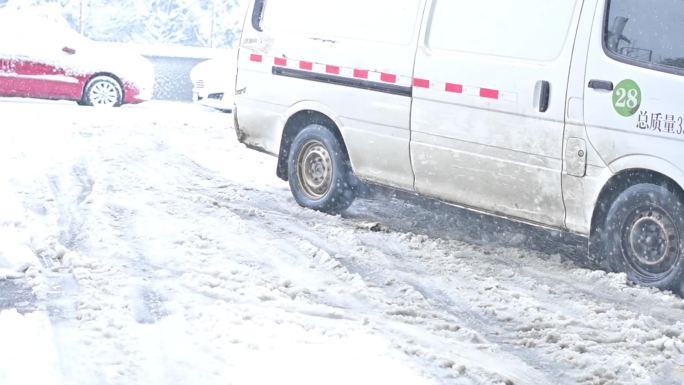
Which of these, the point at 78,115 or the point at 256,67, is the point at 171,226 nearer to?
the point at 256,67

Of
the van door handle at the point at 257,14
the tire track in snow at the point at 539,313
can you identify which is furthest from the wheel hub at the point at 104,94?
the tire track in snow at the point at 539,313

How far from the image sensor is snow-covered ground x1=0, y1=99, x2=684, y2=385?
4.50 metres

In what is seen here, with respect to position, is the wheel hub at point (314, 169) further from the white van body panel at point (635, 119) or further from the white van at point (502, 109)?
the white van body panel at point (635, 119)

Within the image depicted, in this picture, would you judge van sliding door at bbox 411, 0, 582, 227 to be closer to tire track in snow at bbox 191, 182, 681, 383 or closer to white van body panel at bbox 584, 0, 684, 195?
white van body panel at bbox 584, 0, 684, 195

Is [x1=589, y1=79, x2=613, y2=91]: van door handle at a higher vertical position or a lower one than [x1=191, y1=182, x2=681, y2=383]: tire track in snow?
higher

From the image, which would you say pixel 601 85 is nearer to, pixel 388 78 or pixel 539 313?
pixel 539 313

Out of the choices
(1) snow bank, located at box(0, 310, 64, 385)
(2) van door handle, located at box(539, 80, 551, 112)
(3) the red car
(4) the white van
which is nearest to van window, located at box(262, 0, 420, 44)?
(4) the white van

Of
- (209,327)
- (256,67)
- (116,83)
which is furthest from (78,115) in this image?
(209,327)

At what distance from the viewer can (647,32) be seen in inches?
235

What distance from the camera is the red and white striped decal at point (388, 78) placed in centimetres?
662

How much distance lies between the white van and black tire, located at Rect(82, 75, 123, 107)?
798 cm

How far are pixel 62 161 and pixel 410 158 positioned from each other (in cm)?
403

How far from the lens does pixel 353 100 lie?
7680 mm

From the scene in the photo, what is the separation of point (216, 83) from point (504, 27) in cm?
1137
